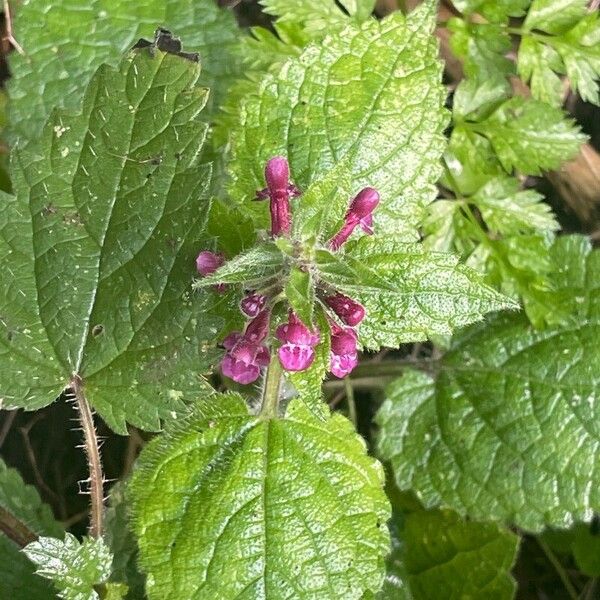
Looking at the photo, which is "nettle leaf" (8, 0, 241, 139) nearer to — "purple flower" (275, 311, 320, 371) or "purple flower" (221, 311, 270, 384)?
"purple flower" (221, 311, 270, 384)

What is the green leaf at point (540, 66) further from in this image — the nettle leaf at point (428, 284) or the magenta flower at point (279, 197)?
the magenta flower at point (279, 197)

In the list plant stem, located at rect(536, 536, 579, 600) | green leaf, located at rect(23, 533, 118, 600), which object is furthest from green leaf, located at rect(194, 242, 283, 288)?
plant stem, located at rect(536, 536, 579, 600)

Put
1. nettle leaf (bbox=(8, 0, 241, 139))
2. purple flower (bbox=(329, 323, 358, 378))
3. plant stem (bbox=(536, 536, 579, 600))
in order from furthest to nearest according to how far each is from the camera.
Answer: plant stem (bbox=(536, 536, 579, 600)) → nettle leaf (bbox=(8, 0, 241, 139)) → purple flower (bbox=(329, 323, 358, 378))

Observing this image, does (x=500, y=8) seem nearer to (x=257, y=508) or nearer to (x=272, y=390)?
(x=272, y=390)

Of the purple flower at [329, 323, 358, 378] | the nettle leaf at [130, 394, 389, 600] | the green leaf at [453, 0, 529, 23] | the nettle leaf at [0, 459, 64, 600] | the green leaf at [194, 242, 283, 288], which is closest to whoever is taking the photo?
the green leaf at [194, 242, 283, 288]

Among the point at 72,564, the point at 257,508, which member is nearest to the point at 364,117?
the point at 257,508

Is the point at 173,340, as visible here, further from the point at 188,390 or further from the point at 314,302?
the point at 314,302
